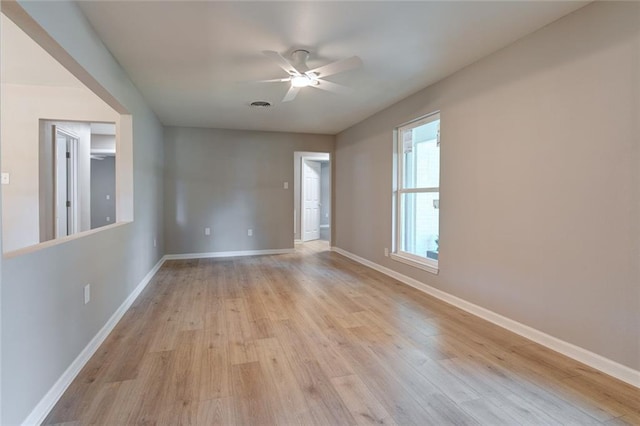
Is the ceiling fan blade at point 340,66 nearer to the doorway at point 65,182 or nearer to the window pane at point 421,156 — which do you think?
the window pane at point 421,156

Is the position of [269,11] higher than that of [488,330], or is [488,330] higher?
[269,11]

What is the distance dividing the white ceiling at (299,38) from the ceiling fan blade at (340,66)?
12 centimetres

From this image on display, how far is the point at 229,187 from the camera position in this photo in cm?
596

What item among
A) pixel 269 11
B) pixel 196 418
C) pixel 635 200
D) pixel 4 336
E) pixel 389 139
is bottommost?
pixel 196 418

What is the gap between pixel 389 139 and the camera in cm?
449

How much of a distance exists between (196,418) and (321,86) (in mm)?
3151

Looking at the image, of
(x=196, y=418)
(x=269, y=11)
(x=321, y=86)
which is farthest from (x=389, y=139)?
(x=196, y=418)

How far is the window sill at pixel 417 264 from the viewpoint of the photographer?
3.62 m

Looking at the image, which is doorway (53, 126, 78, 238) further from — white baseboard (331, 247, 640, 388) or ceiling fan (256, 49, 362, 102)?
white baseboard (331, 247, 640, 388)

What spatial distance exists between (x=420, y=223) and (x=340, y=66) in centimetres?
219

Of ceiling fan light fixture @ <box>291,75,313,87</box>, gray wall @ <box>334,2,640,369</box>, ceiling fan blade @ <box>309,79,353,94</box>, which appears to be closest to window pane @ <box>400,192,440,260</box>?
gray wall @ <box>334,2,640,369</box>

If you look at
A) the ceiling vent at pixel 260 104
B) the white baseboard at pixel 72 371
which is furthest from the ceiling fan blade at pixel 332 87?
the white baseboard at pixel 72 371

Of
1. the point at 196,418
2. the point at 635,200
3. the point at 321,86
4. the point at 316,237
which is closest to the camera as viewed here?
the point at 196,418

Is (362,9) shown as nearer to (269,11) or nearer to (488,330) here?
(269,11)
